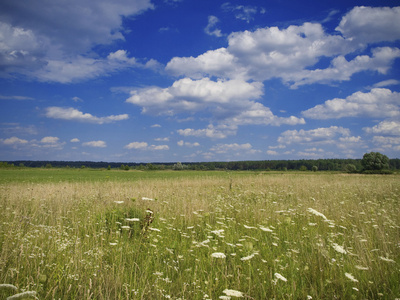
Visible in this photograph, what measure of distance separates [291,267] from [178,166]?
112 meters

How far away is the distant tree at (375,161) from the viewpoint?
255 ft

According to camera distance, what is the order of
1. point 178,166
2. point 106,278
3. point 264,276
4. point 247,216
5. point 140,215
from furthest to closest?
point 178,166 → point 247,216 → point 140,215 → point 264,276 → point 106,278

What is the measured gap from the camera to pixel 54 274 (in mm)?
3199

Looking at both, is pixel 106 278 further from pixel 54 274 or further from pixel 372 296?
pixel 372 296

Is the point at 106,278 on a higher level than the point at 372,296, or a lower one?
higher

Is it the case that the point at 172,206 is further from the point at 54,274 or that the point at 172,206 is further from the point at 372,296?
the point at 372,296

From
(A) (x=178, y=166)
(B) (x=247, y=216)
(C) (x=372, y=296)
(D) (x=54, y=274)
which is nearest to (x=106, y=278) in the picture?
(D) (x=54, y=274)

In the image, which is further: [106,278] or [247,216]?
[247,216]

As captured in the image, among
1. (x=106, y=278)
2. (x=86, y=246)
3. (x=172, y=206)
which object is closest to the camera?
(x=106, y=278)

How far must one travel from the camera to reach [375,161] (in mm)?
78500

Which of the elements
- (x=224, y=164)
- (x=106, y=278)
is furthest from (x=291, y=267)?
(x=224, y=164)

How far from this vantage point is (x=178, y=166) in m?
115

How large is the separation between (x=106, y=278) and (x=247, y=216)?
499 cm

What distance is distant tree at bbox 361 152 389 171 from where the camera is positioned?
77.8 metres
